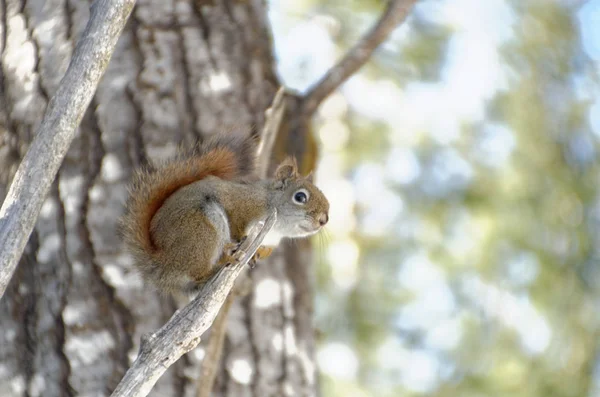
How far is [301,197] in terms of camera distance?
196 centimetres

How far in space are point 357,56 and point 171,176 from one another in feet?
2.17

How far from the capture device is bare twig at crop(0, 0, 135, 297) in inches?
51.4

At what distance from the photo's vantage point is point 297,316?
7.29 ft

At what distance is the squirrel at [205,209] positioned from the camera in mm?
1726

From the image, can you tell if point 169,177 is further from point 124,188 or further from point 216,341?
point 216,341

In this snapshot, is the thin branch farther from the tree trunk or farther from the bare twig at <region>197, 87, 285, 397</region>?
the tree trunk

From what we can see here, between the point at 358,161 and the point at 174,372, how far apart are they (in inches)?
104

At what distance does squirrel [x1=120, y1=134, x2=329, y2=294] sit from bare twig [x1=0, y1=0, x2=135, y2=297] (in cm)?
43

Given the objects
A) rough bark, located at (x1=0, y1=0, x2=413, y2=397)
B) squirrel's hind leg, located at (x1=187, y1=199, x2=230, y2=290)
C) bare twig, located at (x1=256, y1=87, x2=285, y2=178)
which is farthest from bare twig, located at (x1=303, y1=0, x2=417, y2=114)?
squirrel's hind leg, located at (x1=187, y1=199, x2=230, y2=290)

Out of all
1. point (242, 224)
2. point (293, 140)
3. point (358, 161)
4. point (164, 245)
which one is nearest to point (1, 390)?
point (164, 245)

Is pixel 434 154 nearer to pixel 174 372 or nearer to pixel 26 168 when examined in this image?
pixel 174 372

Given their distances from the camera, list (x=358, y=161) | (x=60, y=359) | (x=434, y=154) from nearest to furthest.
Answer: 1. (x=60, y=359)
2. (x=434, y=154)
3. (x=358, y=161)

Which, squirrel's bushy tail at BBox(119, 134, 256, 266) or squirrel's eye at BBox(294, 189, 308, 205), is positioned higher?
squirrel's bushy tail at BBox(119, 134, 256, 266)

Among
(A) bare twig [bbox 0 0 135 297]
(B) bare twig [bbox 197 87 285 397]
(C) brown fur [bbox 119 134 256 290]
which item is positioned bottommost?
(B) bare twig [bbox 197 87 285 397]
